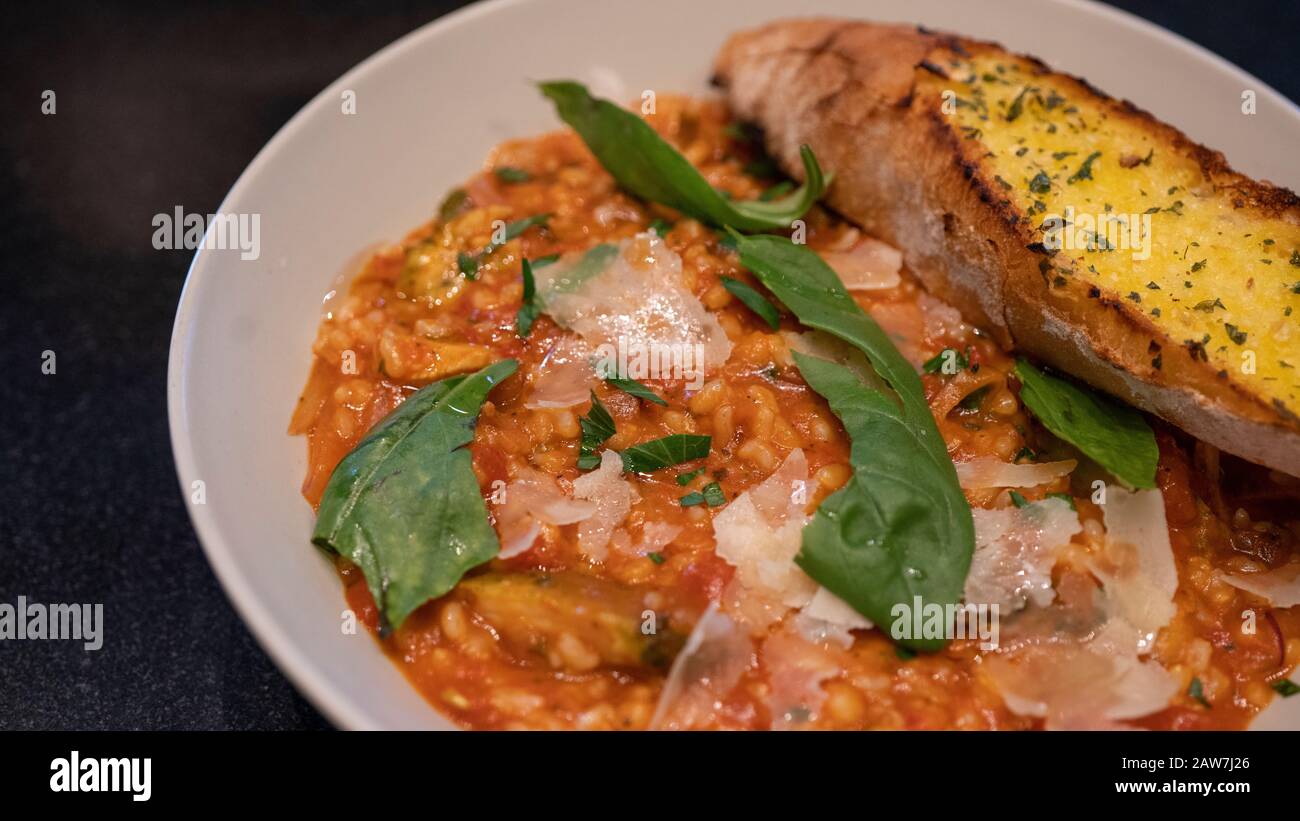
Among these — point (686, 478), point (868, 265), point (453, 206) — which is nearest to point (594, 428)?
point (686, 478)

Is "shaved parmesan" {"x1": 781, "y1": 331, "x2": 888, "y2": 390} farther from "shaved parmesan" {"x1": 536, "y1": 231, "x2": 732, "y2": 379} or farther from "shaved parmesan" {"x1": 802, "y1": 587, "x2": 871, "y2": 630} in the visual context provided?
"shaved parmesan" {"x1": 802, "y1": 587, "x2": 871, "y2": 630}

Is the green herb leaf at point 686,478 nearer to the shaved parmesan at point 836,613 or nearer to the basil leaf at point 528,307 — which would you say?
the shaved parmesan at point 836,613

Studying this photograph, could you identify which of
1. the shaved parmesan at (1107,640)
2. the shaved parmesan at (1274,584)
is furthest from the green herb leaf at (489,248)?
the shaved parmesan at (1274,584)

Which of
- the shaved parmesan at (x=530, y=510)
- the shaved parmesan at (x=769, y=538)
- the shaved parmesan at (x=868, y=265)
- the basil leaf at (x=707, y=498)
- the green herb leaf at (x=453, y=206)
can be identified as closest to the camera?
the shaved parmesan at (x=769, y=538)

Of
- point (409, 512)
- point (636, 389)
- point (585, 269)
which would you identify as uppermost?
point (585, 269)

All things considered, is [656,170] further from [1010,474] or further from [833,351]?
[1010,474]
